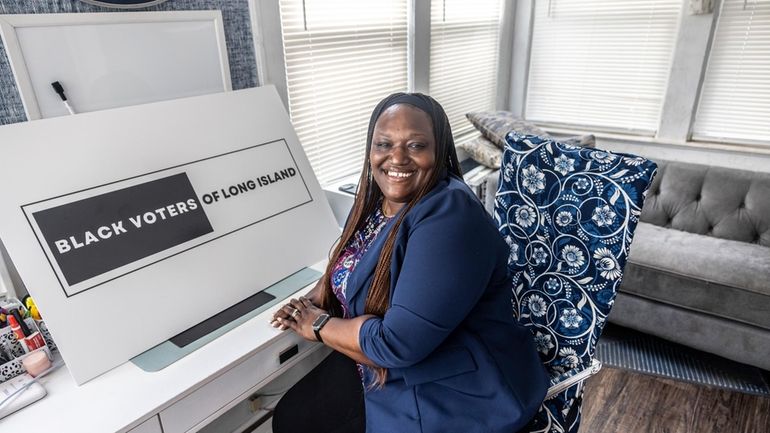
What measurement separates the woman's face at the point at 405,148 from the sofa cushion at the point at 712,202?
1.81 metres

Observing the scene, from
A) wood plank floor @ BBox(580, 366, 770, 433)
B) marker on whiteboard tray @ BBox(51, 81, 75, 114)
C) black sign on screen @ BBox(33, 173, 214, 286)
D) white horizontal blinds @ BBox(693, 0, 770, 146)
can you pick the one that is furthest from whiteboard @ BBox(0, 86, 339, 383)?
white horizontal blinds @ BBox(693, 0, 770, 146)

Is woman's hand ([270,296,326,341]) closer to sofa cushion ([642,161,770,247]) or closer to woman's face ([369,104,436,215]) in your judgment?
woman's face ([369,104,436,215])

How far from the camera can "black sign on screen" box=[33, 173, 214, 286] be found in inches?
38.5

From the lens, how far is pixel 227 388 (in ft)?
3.38

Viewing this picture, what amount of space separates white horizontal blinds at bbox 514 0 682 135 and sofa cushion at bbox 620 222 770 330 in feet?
4.00

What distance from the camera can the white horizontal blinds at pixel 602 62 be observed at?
112 inches

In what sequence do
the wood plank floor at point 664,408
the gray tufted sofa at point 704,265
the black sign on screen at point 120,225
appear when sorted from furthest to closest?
the gray tufted sofa at point 704,265, the wood plank floor at point 664,408, the black sign on screen at point 120,225

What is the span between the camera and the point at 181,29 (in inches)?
53.1

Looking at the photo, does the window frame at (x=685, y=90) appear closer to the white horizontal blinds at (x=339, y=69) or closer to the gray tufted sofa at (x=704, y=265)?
the gray tufted sofa at (x=704, y=265)

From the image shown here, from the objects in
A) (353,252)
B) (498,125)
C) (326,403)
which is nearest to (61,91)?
(353,252)

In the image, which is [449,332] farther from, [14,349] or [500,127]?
[500,127]

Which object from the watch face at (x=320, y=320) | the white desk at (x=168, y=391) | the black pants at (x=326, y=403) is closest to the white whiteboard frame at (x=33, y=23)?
the white desk at (x=168, y=391)

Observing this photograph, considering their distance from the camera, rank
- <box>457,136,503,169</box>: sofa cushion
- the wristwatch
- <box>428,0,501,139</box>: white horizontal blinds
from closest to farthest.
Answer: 1. the wristwatch
2. <box>428,0,501,139</box>: white horizontal blinds
3. <box>457,136,503,169</box>: sofa cushion

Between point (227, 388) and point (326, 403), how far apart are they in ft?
0.89
